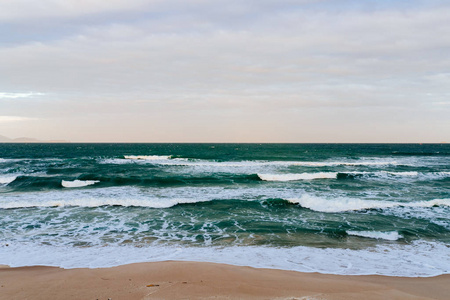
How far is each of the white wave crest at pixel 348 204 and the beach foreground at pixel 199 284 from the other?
285 inches

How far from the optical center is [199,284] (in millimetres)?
5383

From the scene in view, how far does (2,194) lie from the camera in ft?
53.6

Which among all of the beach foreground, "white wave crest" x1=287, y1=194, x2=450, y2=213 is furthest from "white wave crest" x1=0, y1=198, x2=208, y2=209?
the beach foreground

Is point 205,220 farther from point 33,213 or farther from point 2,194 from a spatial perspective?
point 2,194

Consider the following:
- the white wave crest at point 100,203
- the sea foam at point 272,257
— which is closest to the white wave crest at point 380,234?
the sea foam at point 272,257

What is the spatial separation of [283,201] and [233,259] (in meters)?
7.95

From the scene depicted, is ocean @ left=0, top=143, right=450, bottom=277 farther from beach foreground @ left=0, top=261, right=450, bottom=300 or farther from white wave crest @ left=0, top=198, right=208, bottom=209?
beach foreground @ left=0, top=261, right=450, bottom=300

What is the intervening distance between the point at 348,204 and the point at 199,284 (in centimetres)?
1049

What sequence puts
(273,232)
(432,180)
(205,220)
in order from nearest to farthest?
1. (273,232)
2. (205,220)
3. (432,180)

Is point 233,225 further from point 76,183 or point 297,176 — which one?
point 76,183

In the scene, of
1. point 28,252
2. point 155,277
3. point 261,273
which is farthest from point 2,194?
point 261,273

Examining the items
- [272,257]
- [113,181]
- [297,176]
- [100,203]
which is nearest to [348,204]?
[272,257]

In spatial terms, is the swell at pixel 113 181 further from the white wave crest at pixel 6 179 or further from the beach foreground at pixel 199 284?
the beach foreground at pixel 199 284

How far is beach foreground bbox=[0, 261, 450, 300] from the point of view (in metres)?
4.95
